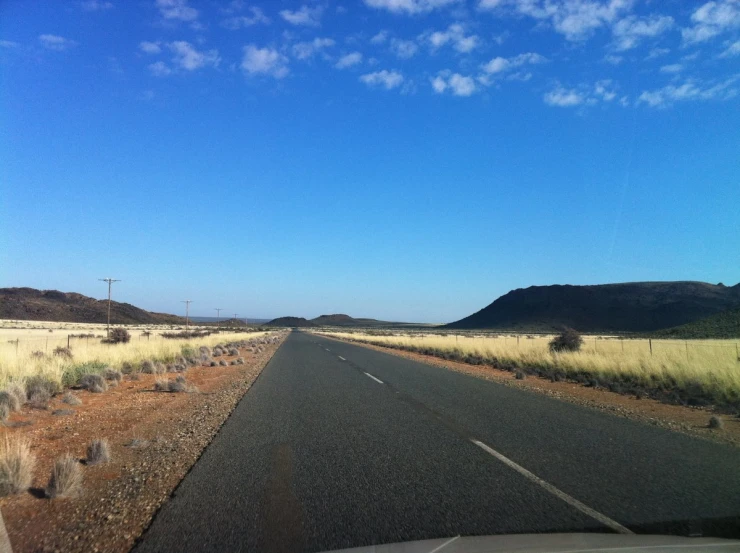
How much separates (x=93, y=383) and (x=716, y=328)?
6089cm

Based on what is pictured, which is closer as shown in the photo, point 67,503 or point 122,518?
point 122,518

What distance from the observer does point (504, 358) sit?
2980cm

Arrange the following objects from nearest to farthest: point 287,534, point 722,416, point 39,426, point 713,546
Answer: point 713,546 → point 287,534 → point 39,426 → point 722,416

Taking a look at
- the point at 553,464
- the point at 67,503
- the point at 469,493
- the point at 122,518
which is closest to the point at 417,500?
the point at 469,493

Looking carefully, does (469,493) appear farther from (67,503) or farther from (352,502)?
(67,503)

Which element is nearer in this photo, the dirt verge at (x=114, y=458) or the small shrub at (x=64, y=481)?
the dirt verge at (x=114, y=458)

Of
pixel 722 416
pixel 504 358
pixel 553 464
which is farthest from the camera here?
pixel 504 358

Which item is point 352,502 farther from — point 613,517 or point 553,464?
point 553,464

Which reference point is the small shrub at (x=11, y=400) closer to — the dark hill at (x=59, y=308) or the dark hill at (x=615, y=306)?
the dark hill at (x=615, y=306)

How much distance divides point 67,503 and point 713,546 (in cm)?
632

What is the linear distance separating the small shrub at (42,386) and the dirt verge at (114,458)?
22.6 inches

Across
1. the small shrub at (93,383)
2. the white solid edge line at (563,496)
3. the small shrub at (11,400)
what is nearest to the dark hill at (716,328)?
the small shrub at (93,383)

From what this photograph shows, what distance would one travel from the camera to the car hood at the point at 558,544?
4.21 m

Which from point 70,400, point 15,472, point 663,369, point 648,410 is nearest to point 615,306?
point 663,369
